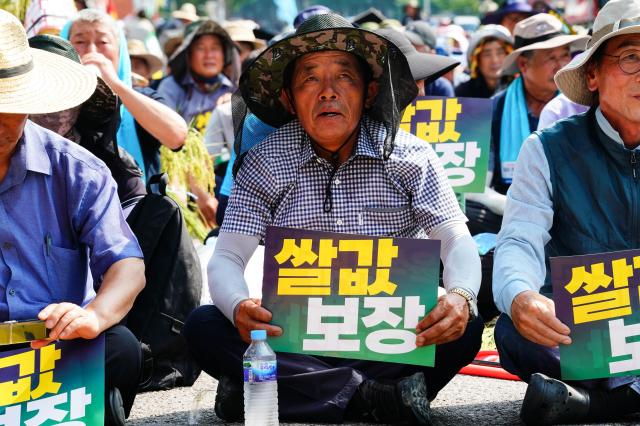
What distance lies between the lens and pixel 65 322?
11.1 ft

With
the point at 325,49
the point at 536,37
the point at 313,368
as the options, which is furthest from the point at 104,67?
the point at 536,37

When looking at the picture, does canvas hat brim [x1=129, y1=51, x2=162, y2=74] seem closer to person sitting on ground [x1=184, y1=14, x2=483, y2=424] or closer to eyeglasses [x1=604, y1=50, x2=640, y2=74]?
person sitting on ground [x1=184, y1=14, x2=483, y2=424]

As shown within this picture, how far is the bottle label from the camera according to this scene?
3510 millimetres

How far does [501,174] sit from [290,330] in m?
3.35

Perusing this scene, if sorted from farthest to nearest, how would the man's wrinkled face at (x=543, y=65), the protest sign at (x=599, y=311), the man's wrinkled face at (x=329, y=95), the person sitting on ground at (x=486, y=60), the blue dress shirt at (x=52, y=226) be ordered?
the person sitting on ground at (x=486, y=60) < the man's wrinkled face at (x=543, y=65) < the man's wrinkled face at (x=329, y=95) < the protest sign at (x=599, y=311) < the blue dress shirt at (x=52, y=226)

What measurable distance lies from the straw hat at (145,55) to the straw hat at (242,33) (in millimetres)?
866

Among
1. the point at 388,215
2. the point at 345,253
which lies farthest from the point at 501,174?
the point at 345,253

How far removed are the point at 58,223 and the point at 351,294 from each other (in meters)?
0.95

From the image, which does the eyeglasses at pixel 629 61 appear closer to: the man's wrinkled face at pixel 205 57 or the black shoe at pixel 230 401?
the black shoe at pixel 230 401

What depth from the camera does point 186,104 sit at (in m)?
8.91

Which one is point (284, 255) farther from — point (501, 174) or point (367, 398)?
point (501, 174)

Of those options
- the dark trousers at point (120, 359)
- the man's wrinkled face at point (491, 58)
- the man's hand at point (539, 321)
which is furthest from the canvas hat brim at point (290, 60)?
the man's wrinkled face at point (491, 58)

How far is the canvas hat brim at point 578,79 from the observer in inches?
165

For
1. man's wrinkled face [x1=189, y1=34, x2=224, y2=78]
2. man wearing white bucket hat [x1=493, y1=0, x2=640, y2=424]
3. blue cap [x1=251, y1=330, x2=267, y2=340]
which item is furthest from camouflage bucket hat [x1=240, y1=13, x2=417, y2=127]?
man's wrinkled face [x1=189, y1=34, x2=224, y2=78]
